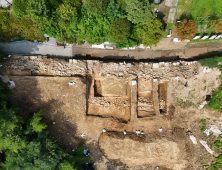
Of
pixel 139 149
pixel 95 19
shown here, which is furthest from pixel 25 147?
pixel 95 19

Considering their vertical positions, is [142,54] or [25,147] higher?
[142,54]

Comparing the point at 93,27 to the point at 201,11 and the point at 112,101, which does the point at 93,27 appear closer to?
the point at 112,101

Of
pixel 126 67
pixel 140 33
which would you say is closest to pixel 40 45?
pixel 126 67

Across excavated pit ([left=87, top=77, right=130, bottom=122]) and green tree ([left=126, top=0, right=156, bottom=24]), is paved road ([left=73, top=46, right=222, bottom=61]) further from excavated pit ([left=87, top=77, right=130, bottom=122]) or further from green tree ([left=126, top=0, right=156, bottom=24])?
green tree ([left=126, top=0, right=156, bottom=24])

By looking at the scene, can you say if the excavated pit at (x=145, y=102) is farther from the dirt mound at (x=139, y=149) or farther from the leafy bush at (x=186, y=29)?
the leafy bush at (x=186, y=29)

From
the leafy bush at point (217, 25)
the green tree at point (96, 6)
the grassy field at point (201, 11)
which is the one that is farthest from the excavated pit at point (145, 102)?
the leafy bush at point (217, 25)

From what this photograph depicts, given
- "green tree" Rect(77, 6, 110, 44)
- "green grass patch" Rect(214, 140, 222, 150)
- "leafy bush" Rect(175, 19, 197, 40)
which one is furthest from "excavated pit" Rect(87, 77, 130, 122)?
"green grass patch" Rect(214, 140, 222, 150)

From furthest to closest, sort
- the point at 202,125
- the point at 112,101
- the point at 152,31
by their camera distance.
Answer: the point at 112,101
the point at 202,125
the point at 152,31

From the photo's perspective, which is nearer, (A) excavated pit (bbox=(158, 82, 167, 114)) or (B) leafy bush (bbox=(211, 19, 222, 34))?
(B) leafy bush (bbox=(211, 19, 222, 34))
